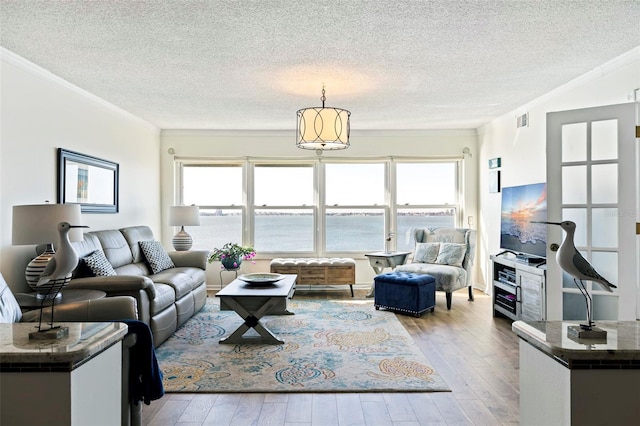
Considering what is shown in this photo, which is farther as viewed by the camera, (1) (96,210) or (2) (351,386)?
(1) (96,210)

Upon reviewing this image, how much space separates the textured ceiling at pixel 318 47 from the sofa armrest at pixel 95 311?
1829mm

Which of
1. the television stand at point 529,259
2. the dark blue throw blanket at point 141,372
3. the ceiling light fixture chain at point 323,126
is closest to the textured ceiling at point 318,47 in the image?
the ceiling light fixture chain at point 323,126

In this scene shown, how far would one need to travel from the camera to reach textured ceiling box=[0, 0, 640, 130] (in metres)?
2.68

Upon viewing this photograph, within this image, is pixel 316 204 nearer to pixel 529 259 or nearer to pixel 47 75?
pixel 529 259

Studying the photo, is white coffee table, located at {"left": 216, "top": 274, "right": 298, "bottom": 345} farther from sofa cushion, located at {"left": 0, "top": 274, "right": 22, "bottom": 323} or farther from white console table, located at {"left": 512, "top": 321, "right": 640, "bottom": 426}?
white console table, located at {"left": 512, "top": 321, "right": 640, "bottom": 426}

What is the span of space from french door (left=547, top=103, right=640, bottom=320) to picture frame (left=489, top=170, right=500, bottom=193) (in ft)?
8.64

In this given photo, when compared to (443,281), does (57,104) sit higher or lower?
higher

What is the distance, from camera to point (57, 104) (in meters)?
4.14

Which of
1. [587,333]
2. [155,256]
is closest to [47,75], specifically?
[155,256]

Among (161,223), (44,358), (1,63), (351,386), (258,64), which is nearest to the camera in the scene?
(44,358)

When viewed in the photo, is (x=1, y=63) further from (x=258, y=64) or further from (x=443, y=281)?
(x=443, y=281)

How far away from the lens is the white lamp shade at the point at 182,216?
20.1ft

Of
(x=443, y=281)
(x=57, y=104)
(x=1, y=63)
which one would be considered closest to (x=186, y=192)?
(x=57, y=104)

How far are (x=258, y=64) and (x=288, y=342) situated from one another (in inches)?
96.0
